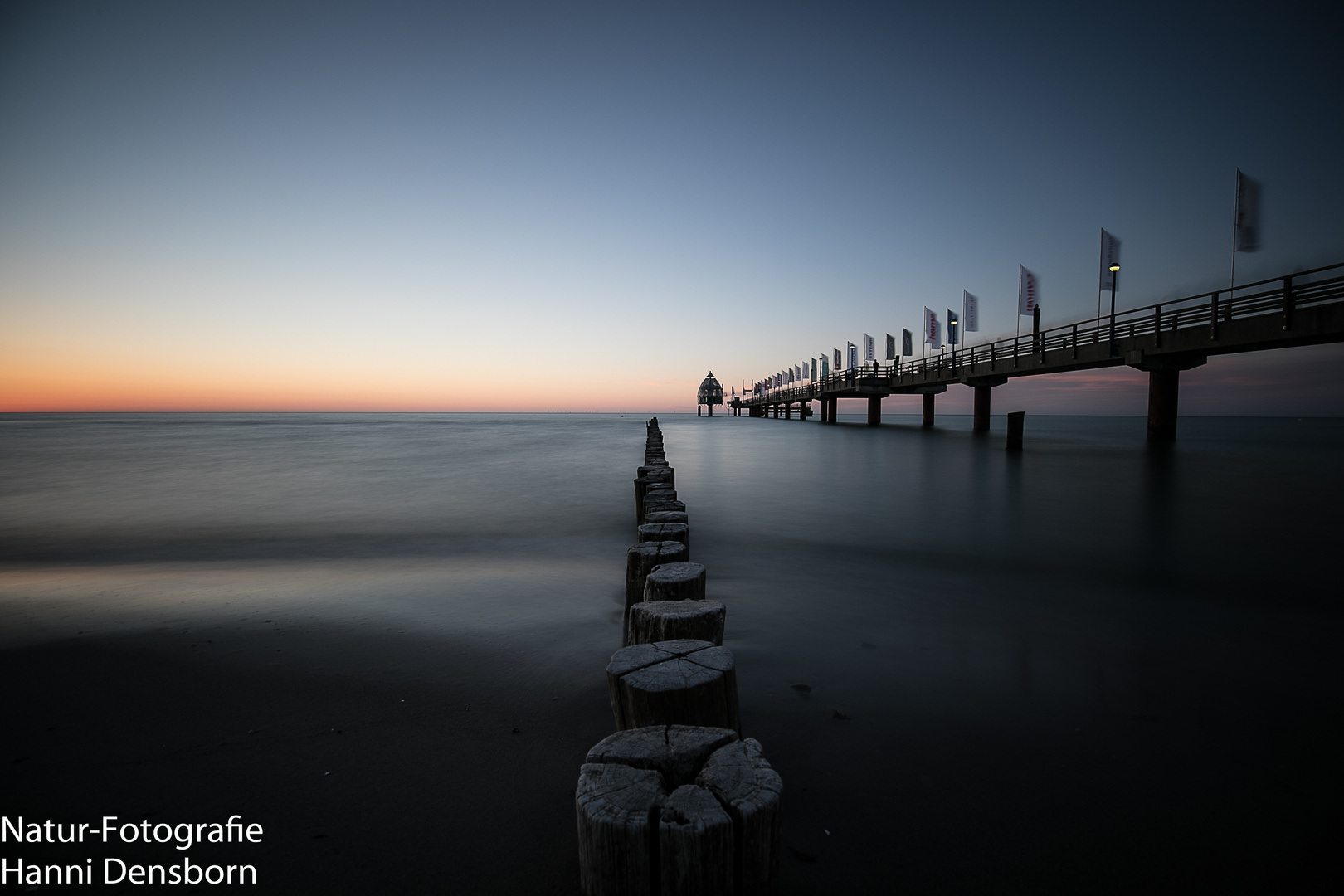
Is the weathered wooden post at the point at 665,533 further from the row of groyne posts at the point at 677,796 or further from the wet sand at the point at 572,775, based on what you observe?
the row of groyne posts at the point at 677,796

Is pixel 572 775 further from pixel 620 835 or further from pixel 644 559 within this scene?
pixel 644 559

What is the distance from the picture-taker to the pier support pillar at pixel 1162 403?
2422cm

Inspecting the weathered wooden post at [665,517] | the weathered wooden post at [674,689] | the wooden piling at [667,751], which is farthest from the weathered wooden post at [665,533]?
the wooden piling at [667,751]

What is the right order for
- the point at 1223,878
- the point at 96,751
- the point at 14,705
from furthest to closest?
the point at 14,705 → the point at 96,751 → the point at 1223,878

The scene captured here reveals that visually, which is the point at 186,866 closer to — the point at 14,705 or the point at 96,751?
the point at 96,751

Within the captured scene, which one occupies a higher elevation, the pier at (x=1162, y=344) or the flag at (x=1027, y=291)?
the flag at (x=1027, y=291)

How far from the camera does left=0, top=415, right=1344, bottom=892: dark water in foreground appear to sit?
2.21 metres

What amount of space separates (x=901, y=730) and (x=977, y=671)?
1.11m

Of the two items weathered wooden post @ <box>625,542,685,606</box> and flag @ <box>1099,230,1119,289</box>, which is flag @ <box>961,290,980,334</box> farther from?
weathered wooden post @ <box>625,542,685,606</box>

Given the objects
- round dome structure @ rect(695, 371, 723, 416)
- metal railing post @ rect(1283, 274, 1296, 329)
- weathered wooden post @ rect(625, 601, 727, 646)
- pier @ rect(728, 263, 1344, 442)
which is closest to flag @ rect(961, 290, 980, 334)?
pier @ rect(728, 263, 1344, 442)

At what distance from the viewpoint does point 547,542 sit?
862 centimetres

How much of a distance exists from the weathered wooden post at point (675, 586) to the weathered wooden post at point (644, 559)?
39 centimetres

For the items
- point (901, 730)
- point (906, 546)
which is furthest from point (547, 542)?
point (901, 730)

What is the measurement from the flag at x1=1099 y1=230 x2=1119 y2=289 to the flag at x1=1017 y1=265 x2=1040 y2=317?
4.07 meters
